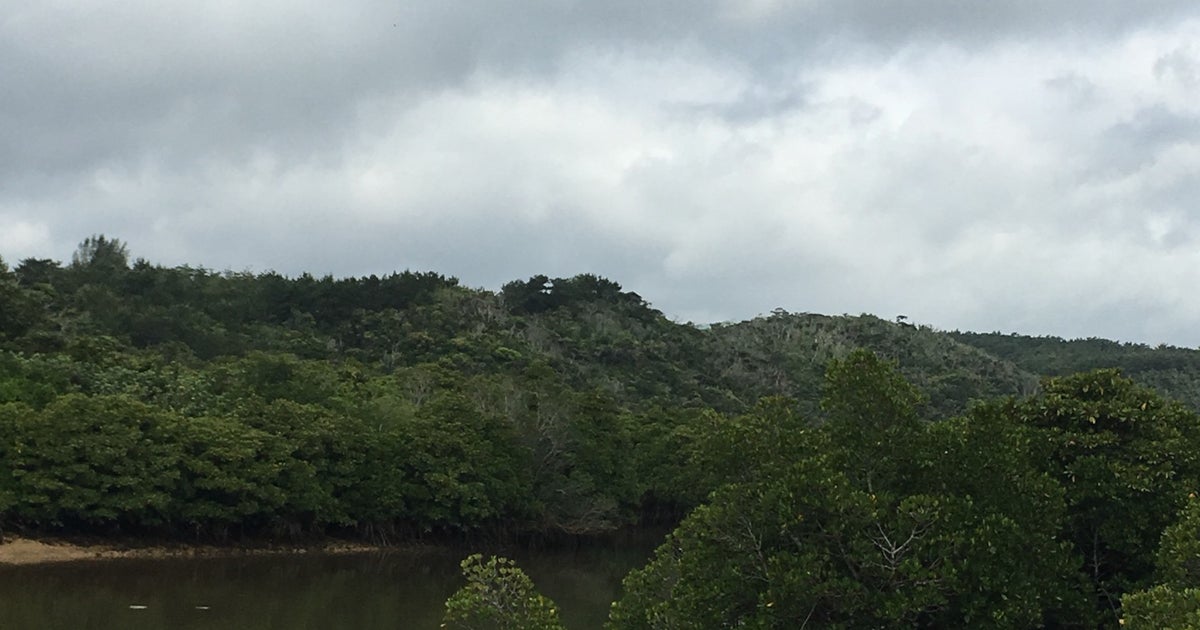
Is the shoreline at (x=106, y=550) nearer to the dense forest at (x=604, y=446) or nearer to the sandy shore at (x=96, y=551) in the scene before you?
the sandy shore at (x=96, y=551)

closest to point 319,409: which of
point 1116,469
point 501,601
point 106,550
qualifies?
point 106,550

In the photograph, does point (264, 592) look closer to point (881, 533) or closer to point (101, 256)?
point (881, 533)

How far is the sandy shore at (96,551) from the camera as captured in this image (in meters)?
34.2

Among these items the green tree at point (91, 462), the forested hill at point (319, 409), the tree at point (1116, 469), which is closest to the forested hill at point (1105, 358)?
the forested hill at point (319, 409)

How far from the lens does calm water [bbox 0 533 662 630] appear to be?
26.3 meters

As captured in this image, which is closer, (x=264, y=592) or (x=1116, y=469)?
(x=1116, y=469)

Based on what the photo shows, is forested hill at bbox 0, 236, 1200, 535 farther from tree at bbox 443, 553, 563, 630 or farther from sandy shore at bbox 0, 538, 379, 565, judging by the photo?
tree at bbox 443, 553, 563, 630

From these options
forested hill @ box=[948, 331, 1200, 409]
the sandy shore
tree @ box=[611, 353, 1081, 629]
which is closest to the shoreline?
the sandy shore

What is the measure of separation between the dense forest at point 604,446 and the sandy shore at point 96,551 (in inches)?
28.1

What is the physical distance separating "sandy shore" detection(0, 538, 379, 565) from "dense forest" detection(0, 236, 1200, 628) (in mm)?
714

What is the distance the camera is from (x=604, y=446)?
5056 centimetres

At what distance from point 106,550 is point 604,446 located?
22.2 metres

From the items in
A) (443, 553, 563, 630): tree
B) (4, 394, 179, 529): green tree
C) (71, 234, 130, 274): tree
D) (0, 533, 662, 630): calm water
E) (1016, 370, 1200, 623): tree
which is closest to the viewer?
(443, 553, 563, 630): tree

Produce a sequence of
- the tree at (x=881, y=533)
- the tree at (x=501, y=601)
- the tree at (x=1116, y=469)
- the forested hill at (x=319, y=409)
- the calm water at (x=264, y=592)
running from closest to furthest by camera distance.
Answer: the tree at (x=881, y=533) < the tree at (x=501, y=601) < the tree at (x=1116, y=469) < the calm water at (x=264, y=592) < the forested hill at (x=319, y=409)
